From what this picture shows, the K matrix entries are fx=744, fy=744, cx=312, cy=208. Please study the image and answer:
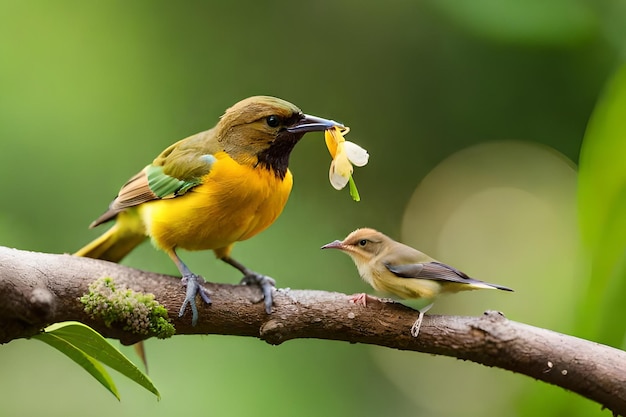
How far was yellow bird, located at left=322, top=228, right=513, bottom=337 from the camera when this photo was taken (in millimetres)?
2018

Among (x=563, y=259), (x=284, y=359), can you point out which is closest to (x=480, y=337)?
(x=284, y=359)

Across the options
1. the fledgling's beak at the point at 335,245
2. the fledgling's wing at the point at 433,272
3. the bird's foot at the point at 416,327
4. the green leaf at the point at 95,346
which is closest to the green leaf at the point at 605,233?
the fledgling's wing at the point at 433,272

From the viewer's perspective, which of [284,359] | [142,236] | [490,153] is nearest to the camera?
[142,236]

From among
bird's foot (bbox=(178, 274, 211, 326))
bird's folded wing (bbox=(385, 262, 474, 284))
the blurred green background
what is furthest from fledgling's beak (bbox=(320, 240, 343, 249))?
the blurred green background

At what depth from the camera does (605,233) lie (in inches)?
92.3

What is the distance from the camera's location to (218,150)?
7.70 ft

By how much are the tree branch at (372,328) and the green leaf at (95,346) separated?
21 cm

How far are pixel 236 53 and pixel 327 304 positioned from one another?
255 centimetres

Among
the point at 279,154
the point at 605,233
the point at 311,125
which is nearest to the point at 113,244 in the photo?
the point at 279,154

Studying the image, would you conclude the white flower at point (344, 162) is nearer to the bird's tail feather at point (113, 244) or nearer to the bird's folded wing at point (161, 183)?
the bird's folded wing at point (161, 183)

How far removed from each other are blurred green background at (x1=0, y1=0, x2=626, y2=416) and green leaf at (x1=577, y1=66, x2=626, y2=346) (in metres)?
0.91

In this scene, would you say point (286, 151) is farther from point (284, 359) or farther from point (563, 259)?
point (563, 259)

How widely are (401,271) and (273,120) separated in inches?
23.5

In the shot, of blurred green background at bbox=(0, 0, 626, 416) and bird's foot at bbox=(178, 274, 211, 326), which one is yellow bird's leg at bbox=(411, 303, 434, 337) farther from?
blurred green background at bbox=(0, 0, 626, 416)
